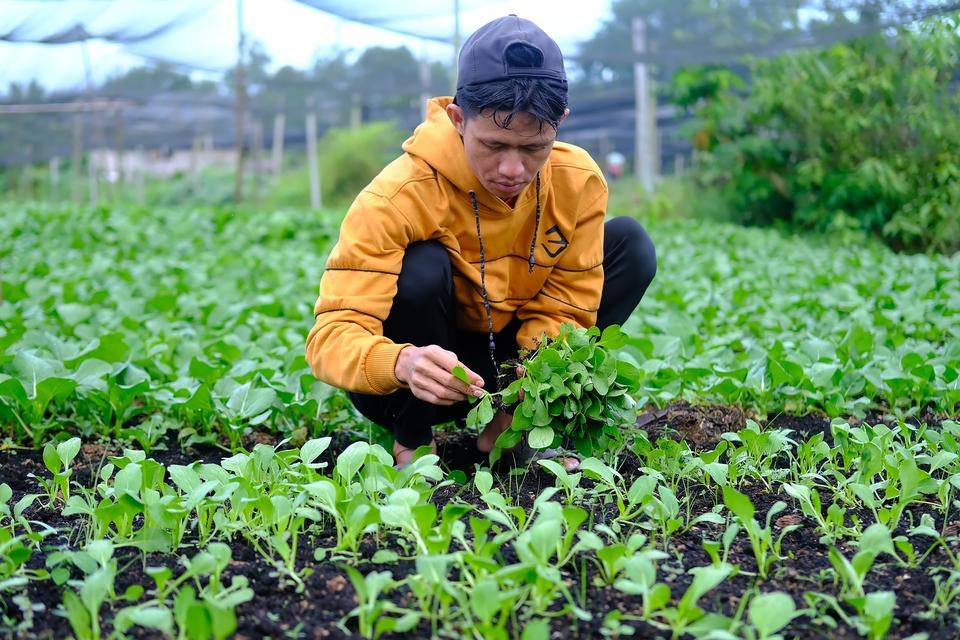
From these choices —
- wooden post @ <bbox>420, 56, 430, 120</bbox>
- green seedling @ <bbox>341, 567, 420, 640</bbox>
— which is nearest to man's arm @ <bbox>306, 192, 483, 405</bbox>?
green seedling @ <bbox>341, 567, 420, 640</bbox>

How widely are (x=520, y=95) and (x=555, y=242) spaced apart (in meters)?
0.52

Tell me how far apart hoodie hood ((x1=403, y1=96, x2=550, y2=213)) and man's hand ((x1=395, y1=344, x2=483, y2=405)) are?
0.44m

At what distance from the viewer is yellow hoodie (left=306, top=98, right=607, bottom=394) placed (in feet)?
6.89

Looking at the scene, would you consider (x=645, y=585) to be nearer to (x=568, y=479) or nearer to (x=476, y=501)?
(x=568, y=479)

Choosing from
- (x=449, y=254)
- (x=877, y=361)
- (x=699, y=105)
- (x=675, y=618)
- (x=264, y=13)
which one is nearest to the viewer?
(x=675, y=618)

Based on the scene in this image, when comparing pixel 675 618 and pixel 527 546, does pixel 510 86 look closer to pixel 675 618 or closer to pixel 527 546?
pixel 527 546

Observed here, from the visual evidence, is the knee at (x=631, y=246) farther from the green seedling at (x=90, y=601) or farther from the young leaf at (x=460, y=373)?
the green seedling at (x=90, y=601)

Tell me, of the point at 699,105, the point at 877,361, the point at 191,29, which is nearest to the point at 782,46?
the point at 699,105

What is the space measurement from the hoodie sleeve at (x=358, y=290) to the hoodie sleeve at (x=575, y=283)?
43 centimetres

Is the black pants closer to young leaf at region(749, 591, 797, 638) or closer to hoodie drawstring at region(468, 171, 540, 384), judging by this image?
hoodie drawstring at region(468, 171, 540, 384)

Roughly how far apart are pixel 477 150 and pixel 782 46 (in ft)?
24.0

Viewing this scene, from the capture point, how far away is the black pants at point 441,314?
2197 millimetres

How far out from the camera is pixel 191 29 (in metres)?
9.88

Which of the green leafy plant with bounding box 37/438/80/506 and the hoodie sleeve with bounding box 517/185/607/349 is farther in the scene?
the hoodie sleeve with bounding box 517/185/607/349
